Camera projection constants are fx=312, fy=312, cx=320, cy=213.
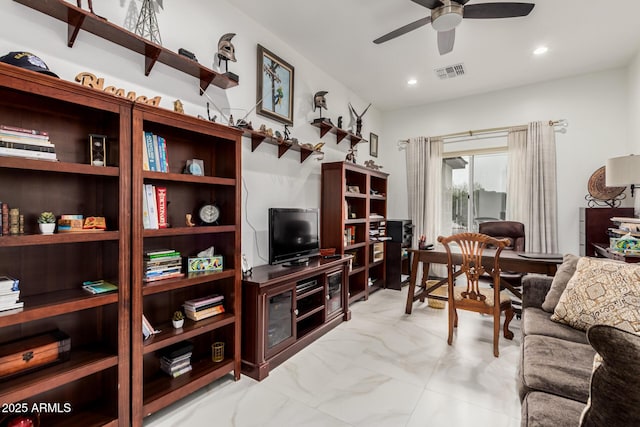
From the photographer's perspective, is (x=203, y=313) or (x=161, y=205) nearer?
(x=161, y=205)

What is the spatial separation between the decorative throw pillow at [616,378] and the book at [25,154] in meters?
2.09

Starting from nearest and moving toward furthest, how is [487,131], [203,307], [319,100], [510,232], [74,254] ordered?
[74,254] < [203,307] < [319,100] < [510,232] < [487,131]

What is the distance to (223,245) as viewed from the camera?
7.37ft

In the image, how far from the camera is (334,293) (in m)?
3.21

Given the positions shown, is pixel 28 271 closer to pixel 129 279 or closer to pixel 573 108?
pixel 129 279

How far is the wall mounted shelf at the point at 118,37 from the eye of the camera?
5.27 ft

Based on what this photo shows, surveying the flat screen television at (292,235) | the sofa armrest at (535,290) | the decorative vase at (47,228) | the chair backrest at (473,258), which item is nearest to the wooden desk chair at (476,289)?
the chair backrest at (473,258)

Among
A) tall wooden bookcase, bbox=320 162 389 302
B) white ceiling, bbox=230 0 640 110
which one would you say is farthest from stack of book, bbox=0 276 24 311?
tall wooden bookcase, bbox=320 162 389 302

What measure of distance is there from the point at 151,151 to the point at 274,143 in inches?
55.0

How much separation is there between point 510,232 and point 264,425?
3435 millimetres

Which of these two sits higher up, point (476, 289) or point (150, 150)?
point (150, 150)

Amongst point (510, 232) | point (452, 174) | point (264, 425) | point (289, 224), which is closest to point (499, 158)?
point (452, 174)

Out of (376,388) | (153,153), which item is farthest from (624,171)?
(153,153)

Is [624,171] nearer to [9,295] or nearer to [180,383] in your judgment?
[180,383]
